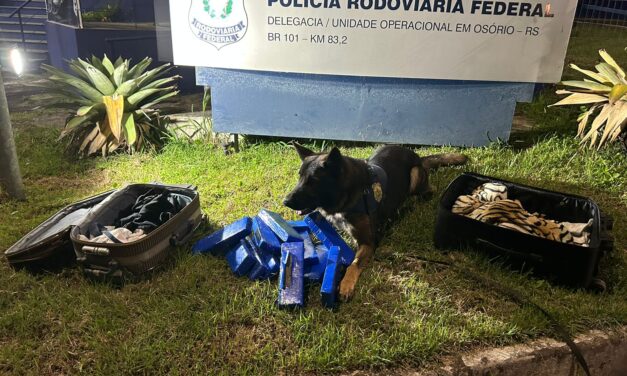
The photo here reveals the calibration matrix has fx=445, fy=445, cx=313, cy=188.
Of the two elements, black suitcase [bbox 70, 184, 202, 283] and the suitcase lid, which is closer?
black suitcase [bbox 70, 184, 202, 283]

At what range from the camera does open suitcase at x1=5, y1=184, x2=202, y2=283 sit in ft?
8.82

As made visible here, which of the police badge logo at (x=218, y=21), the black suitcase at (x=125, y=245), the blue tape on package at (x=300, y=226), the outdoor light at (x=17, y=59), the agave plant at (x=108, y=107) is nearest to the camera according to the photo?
the black suitcase at (x=125, y=245)

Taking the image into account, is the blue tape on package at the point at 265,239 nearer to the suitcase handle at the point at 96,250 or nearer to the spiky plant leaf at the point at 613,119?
the suitcase handle at the point at 96,250

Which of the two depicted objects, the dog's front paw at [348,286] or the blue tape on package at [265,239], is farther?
the blue tape on package at [265,239]

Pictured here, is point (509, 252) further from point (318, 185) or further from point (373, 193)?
point (318, 185)

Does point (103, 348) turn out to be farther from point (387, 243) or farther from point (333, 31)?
point (333, 31)

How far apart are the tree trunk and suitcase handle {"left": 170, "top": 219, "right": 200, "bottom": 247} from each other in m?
1.83

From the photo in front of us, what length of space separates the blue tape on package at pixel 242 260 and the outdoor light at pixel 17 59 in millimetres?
9702

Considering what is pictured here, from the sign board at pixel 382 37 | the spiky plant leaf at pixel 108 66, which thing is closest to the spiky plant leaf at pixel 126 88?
the spiky plant leaf at pixel 108 66

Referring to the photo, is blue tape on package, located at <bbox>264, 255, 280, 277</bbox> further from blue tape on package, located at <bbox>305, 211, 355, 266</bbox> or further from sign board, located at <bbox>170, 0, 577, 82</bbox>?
sign board, located at <bbox>170, 0, 577, 82</bbox>

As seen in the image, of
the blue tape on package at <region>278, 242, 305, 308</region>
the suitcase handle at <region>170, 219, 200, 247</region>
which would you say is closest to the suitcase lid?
the suitcase handle at <region>170, 219, 200, 247</region>

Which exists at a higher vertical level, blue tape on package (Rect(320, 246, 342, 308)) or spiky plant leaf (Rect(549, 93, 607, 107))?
spiky plant leaf (Rect(549, 93, 607, 107))

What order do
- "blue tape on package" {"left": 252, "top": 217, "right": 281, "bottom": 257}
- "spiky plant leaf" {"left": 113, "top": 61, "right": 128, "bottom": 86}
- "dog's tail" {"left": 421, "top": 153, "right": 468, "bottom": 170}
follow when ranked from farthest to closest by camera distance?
"spiky plant leaf" {"left": 113, "top": 61, "right": 128, "bottom": 86}
"dog's tail" {"left": 421, "top": 153, "right": 468, "bottom": 170}
"blue tape on package" {"left": 252, "top": 217, "right": 281, "bottom": 257}

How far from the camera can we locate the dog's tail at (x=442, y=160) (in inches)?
165
